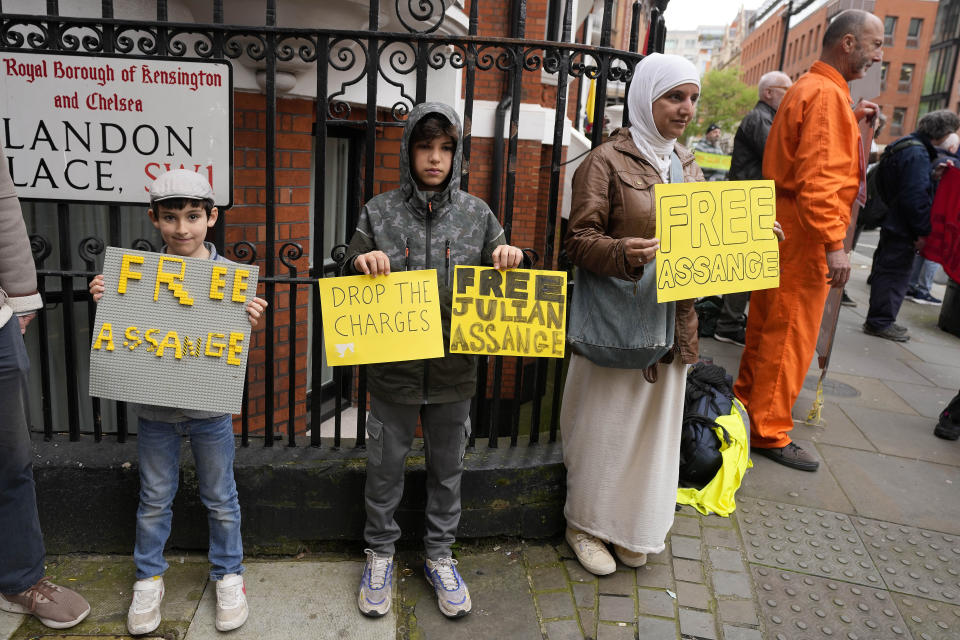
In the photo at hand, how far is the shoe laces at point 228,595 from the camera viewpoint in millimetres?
2572

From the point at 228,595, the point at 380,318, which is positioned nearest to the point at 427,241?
the point at 380,318

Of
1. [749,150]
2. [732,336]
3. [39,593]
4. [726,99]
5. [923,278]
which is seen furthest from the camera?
[726,99]

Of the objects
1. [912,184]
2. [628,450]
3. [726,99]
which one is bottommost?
[628,450]

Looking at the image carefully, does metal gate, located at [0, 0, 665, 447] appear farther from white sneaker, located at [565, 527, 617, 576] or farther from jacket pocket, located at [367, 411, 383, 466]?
white sneaker, located at [565, 527, 617, 576]

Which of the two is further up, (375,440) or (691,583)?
(375,440)

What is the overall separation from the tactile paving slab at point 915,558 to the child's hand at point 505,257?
222 centimetres

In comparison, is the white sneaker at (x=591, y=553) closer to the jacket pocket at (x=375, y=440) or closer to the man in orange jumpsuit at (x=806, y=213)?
the jacket pocket at (x=375, y=440)

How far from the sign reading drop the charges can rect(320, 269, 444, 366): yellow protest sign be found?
31 cm

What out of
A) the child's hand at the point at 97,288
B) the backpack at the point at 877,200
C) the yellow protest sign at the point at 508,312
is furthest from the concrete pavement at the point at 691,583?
the backpack at the point at 877,200

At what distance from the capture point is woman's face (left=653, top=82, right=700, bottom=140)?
2555 mm

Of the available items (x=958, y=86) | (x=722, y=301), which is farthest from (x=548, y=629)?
(x=958, y=86)

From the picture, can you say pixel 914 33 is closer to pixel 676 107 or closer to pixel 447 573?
pixel 676 107

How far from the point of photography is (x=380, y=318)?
2.48m

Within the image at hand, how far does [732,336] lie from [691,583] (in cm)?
418
